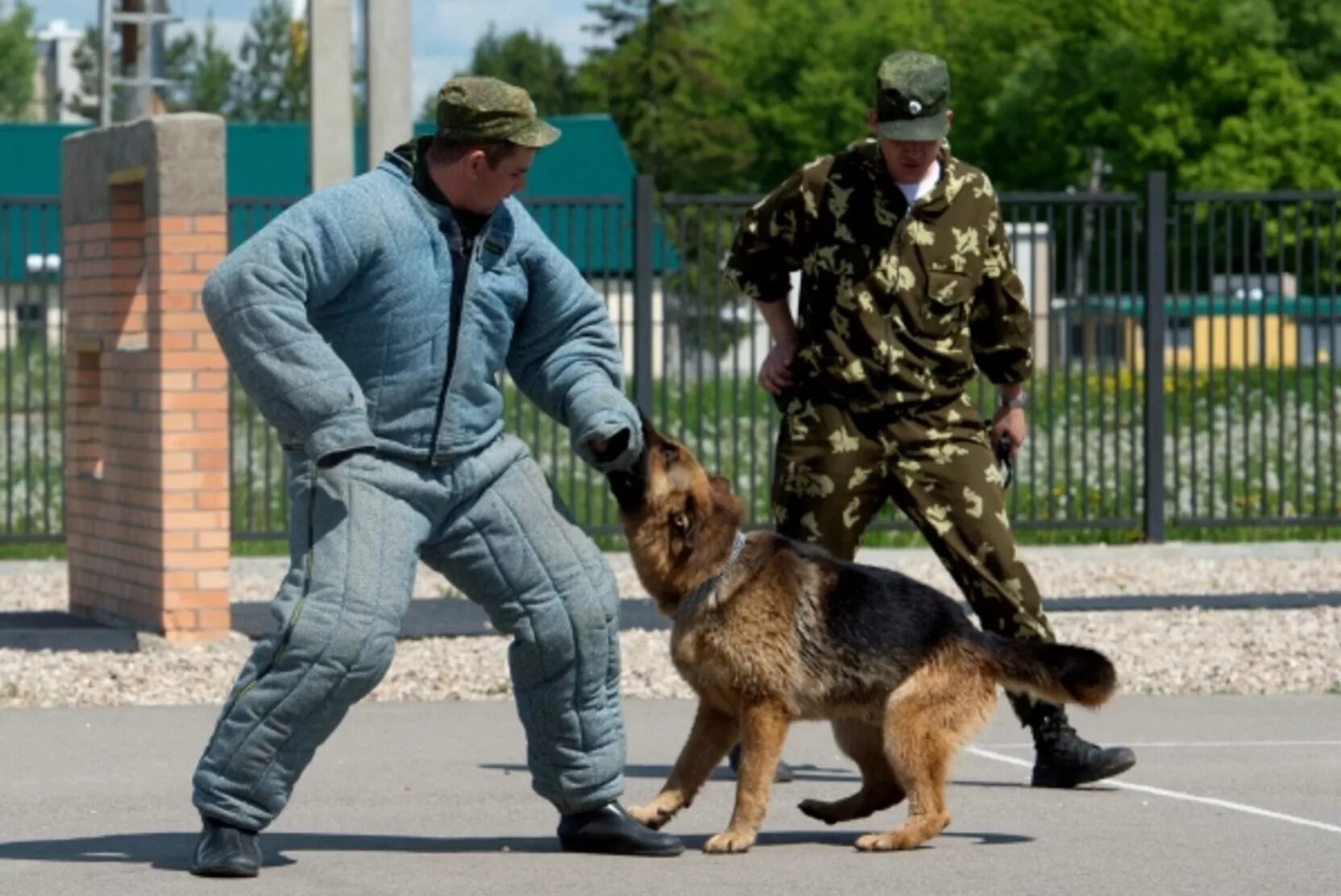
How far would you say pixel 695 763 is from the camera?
278 inches

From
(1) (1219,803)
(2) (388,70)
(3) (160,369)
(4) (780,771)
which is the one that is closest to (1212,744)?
(1) (1219,803)

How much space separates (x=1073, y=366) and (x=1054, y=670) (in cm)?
922

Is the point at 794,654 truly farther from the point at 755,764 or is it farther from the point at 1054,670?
the point at 1054,670

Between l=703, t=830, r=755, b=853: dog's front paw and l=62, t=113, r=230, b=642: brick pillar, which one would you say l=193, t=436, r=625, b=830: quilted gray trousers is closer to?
l=703, t=830, r=755, b=853: dog's front paw

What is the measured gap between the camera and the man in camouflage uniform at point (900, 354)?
7887 mm

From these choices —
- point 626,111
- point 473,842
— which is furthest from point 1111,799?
point 626,111

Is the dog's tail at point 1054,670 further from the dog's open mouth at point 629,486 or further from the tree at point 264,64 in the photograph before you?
the tree at point 264,64

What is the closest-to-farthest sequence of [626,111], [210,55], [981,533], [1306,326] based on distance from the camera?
[981,533] < [1306,326] < [626,111] < [210,55]

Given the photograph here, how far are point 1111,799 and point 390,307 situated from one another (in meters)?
2.89

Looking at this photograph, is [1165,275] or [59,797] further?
[1165,275]

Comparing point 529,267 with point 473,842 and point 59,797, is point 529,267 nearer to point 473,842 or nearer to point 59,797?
point 473,842

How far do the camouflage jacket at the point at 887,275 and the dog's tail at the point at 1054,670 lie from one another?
3.74 ft

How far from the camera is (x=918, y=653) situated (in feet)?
22.7

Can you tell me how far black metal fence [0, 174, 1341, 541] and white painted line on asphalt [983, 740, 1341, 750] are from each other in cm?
592
